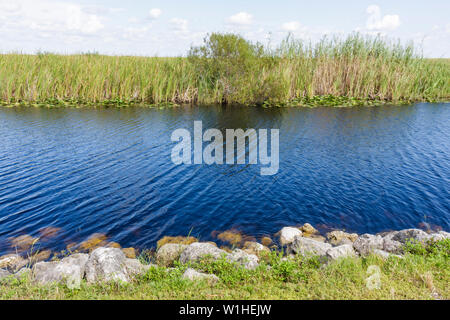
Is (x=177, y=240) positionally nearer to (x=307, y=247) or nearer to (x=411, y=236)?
(x=307, y=247)

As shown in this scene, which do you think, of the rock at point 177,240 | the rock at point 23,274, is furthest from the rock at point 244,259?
the rock at point 23,274

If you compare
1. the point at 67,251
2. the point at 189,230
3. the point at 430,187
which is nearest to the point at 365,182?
the point at 430,187

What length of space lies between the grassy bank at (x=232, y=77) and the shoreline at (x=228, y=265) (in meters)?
23.2

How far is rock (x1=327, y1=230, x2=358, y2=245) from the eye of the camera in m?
9.14

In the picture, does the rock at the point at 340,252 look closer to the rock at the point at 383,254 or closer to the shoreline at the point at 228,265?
the shoreline at the point at 228,265

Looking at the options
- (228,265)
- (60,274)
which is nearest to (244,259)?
(228,265)

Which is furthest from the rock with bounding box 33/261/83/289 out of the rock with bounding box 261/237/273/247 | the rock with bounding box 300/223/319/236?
the rock with bounding box 300/223/319/236

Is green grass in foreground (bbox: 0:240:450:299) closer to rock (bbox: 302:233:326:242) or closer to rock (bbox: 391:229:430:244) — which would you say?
rock (bbox: 391:229:430:244)

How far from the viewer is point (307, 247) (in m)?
8.09

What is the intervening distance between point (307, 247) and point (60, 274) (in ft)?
18.9

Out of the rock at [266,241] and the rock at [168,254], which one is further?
the rock at [266,241]

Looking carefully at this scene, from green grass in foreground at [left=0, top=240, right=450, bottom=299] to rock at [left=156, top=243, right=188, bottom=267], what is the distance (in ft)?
4.00

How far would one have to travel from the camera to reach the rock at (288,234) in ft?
29.9
